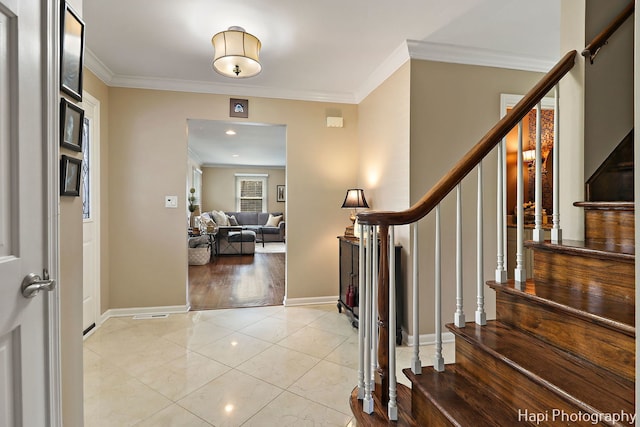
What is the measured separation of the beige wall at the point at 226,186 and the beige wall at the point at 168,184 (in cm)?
708

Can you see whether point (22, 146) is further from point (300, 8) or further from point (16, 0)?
point (300, 8)

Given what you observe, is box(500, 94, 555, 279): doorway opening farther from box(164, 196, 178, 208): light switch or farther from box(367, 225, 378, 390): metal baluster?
box(164, 196, 178, 208): light switch

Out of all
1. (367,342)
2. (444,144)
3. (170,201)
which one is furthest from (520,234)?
(170,201)

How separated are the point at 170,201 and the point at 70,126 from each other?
2.21 meters

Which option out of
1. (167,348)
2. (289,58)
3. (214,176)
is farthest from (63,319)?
(214,176)

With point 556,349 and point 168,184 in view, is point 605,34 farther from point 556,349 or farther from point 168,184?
point 168,184

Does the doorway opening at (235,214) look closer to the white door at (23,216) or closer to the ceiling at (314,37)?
the ceiling at (314,37)

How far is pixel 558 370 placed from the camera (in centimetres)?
107

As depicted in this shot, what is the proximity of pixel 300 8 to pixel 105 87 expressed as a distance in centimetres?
229

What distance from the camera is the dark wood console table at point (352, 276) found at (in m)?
2.84

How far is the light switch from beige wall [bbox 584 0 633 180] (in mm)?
3399

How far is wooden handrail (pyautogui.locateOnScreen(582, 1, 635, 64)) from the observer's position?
144 cm

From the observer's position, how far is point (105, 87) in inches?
129

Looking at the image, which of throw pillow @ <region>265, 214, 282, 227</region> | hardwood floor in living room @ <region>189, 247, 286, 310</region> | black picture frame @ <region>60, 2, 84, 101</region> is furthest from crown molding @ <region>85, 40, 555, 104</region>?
throw pillow @ <region>265, 214, 282, 227</region>
